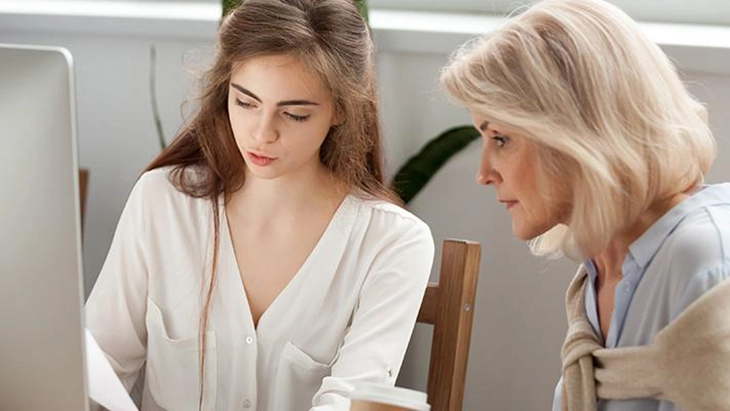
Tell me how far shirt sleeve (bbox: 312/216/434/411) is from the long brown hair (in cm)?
11

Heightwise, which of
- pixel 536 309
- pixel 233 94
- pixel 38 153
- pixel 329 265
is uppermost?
pixel 38 153

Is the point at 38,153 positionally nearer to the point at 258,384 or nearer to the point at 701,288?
the point at 701,288

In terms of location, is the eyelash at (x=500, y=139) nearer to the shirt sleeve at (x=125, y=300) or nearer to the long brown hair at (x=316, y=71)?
the long brown hair at (x=316, y=71)

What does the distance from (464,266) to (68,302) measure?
30.8 inches

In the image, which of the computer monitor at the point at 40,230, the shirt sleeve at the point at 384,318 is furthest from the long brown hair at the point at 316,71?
the computer monitor at the point at 40,230

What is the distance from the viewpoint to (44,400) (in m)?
1.15

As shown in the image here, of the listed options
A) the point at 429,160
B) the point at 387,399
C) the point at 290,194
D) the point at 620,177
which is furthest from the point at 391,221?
the point at 387,399

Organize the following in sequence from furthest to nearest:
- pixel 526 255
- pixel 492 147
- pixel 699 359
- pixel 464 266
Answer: pixel 526 255 < pixel 464 266 < pixel 492 147 < pixel 699 359

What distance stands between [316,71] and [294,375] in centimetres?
46

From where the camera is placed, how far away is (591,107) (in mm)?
1307

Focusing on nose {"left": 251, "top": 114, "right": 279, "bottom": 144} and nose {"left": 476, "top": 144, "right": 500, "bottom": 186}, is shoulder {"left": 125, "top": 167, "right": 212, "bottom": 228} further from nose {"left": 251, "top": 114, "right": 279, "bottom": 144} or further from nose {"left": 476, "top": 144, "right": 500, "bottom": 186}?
nose {"left": 476, "top": 144, "right": 500, "bottom": 186}

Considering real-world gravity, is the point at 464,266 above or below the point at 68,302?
below

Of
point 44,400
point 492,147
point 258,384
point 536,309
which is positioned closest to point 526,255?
point 536,309

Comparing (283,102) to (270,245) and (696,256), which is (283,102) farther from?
(696,256)
